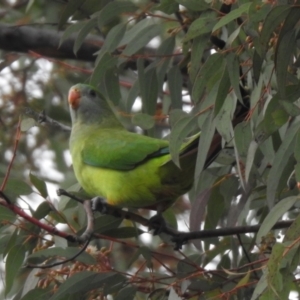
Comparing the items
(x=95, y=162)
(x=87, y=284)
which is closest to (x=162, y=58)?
(x=95, y=162)

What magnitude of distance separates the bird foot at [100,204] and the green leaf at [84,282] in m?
0.31

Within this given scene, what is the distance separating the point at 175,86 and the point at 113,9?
482 mm

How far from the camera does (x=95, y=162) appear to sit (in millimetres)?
2951

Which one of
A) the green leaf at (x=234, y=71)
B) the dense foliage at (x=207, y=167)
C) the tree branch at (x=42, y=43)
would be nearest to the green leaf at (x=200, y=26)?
the dense foliage at (x=207, y=167)

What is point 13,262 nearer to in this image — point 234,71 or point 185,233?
point 185,233

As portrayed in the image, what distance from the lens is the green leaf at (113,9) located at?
2891 mm

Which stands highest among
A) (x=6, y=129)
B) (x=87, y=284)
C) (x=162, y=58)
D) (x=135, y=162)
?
(x=162, y=58)

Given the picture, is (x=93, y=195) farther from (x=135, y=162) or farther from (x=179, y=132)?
(x=179, y=132)

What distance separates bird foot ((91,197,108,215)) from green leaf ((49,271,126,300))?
310 mm

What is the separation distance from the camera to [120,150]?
9.64 ft

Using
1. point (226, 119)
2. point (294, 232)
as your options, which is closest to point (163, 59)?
point (226, 119)

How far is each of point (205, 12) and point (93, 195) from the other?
80 centimetres

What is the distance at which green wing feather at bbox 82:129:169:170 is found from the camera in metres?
2.82

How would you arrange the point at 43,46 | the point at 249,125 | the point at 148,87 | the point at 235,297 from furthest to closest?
the point at 43,46 < the point at 148,87 < the point at 235,297 < the point at 249,125
